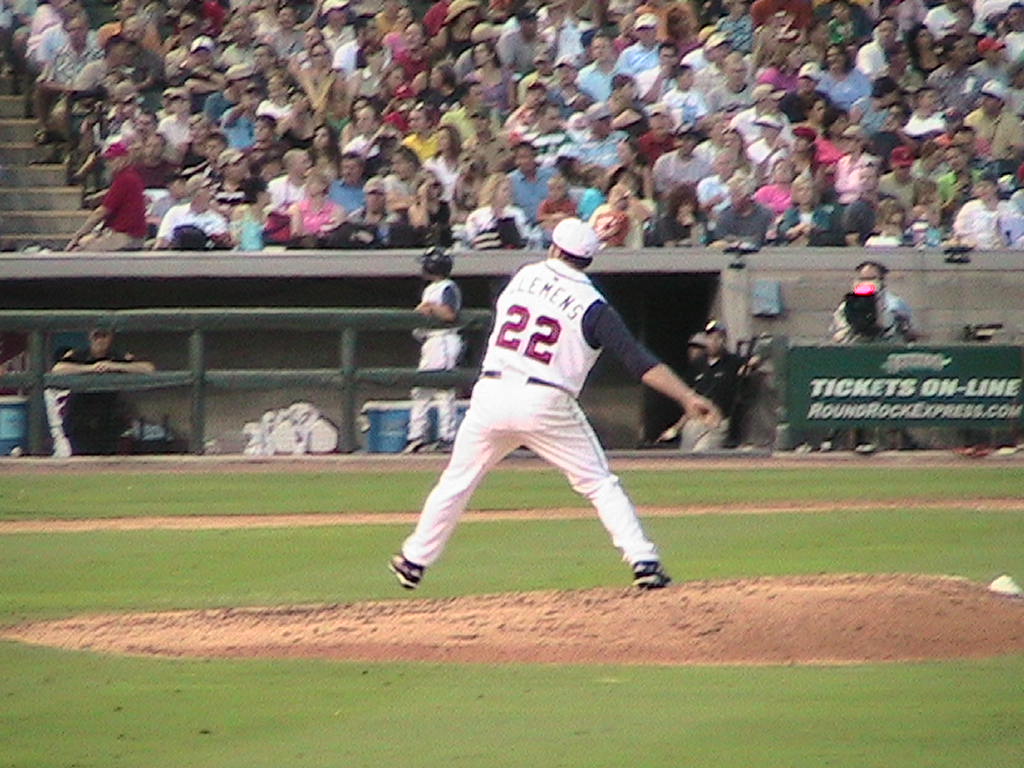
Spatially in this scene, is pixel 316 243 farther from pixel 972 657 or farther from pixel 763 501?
pixel 972 657

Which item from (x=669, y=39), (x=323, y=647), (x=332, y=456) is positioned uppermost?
(x=669, y=39)

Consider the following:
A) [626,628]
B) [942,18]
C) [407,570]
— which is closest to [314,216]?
[942,18]

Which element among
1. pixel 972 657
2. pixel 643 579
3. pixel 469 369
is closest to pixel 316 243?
pixel 469 369

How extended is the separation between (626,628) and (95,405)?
33.6 feet

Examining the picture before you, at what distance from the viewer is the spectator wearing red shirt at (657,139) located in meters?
18.9

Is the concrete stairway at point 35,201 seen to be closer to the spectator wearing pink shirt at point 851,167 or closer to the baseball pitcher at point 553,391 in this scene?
the spectator wearing pink shirt at point 851,167

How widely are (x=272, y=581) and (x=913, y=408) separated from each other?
343 inches

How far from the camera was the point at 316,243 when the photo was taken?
18375 millimetres

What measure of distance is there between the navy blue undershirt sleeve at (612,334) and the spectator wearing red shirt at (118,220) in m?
9.74

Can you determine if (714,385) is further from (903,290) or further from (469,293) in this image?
(469,293)

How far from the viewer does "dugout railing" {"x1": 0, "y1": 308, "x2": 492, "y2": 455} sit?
17.8 meters

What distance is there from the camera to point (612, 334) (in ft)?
29.9

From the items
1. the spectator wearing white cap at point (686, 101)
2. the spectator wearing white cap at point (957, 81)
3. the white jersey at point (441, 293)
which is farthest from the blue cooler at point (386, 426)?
the spectator wearing white cap at point (957, 81)

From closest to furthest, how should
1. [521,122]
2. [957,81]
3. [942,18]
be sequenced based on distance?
[521,122] → [957,81] → [942,18]
